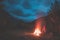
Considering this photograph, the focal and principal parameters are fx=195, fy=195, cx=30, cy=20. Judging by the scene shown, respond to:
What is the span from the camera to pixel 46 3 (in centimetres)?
977

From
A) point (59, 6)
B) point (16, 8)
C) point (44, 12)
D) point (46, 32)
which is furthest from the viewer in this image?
point (16, 8)

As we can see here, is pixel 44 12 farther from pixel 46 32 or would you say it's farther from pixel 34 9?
pixel 46 32

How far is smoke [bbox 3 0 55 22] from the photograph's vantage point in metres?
9.62

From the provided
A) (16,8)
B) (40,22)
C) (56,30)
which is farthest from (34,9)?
(56,30)

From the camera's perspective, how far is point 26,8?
10.2 meters

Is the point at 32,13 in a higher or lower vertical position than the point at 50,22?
higher

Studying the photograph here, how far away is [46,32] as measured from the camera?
6805 mm

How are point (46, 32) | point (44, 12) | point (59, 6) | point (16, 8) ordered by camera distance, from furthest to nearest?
point (16, 8) → point (44, 12) → point (59, 6) → point (46, 32)

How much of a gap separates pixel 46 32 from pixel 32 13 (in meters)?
3.28

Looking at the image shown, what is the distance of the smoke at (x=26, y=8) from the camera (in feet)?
31.6

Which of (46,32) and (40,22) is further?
(40,22)

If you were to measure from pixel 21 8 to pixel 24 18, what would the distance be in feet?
2.62

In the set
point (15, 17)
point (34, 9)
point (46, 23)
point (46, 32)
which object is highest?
point (34, 9)

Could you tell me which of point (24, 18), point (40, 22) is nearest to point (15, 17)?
point (24, 18)
